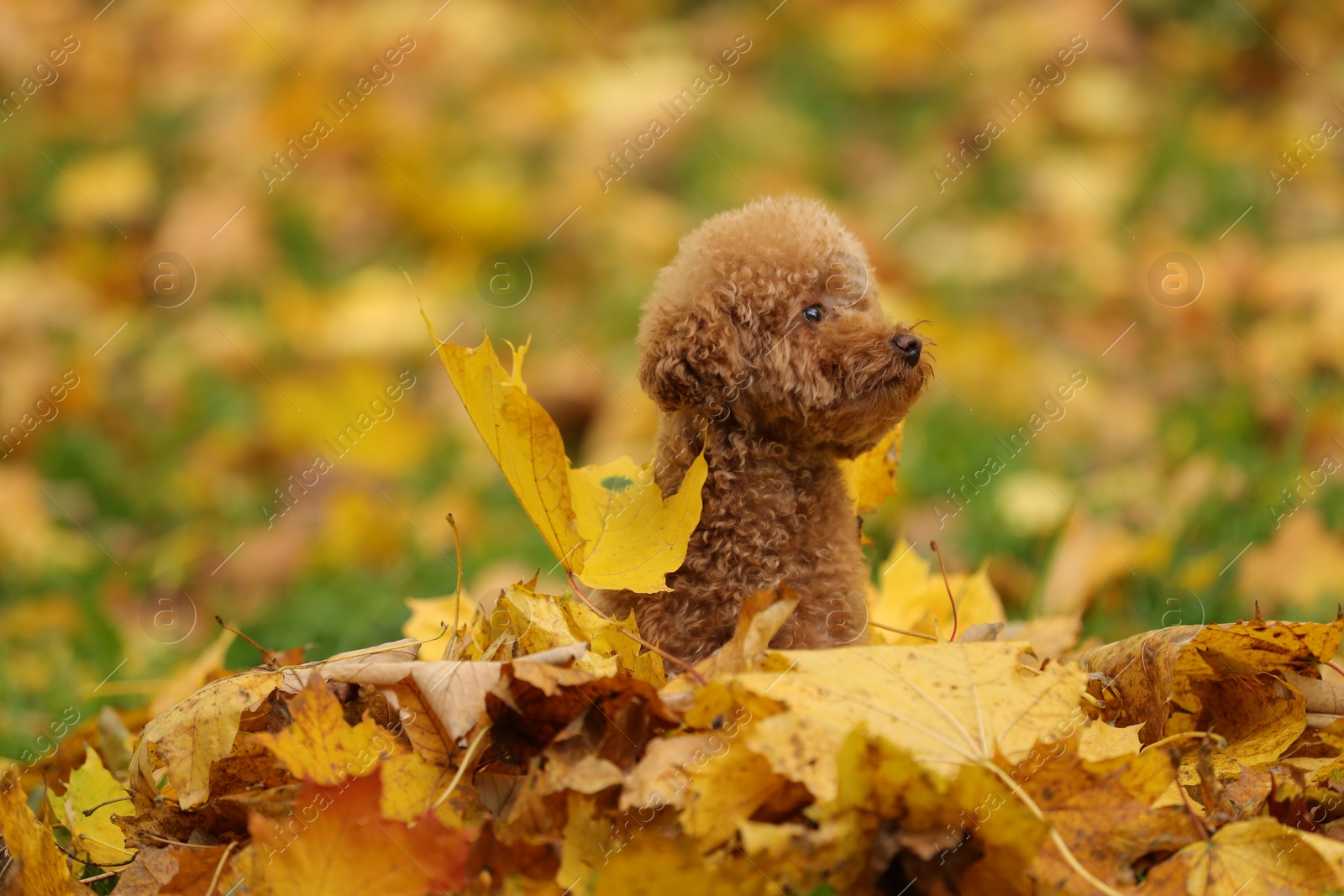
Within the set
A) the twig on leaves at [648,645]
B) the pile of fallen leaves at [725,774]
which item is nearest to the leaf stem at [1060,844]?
the pile of fallen leaves at [725,774]

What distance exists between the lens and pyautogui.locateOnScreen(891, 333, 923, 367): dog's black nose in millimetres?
1700

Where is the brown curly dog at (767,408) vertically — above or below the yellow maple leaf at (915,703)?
above

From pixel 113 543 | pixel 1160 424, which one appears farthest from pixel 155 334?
pixel 1160 424

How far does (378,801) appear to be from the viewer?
4.09 feet

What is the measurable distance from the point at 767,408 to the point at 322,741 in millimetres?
Answer: 751

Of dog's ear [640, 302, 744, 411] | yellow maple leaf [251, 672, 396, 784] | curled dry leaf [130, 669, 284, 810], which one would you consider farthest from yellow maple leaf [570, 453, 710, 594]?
curled dry leaf [130, 669, 284, 810]

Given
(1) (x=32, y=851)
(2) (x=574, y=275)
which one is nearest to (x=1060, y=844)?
(1) (x=32, y=851)

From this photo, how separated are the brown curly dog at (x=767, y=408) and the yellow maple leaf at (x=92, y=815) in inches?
29.7

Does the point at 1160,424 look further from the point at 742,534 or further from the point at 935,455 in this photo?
the point at 742,534

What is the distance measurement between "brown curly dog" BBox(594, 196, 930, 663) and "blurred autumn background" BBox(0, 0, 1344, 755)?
1.22 m

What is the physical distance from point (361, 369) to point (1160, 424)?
10.0ft

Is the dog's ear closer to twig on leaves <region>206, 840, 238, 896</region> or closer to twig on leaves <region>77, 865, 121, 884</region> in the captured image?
twig on leaves <region>206, 840, 238, 896</region>

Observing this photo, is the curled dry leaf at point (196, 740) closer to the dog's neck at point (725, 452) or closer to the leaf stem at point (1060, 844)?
the dog's neck at point (725, 452)

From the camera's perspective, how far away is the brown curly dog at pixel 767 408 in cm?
167
